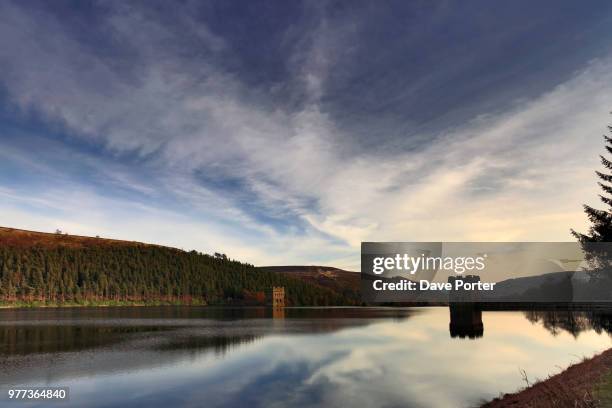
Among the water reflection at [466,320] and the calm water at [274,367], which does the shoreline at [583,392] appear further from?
the water reflection at [466,320]

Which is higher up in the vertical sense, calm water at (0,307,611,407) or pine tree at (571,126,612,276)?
pine tree at (571,126,612,276)

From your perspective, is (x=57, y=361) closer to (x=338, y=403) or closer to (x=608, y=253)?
(x=338, y=403)

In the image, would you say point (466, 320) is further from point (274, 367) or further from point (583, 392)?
point (583, 392)

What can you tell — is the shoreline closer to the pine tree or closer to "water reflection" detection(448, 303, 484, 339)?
the pine tree

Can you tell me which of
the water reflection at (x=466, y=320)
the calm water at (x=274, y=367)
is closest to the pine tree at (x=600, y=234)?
the calm water at (x=274, y=367)

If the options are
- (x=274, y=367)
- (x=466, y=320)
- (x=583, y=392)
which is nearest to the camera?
(x=583, y=392)

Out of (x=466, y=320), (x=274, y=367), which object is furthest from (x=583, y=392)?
(x=466, y=320)

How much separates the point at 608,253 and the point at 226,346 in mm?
54646

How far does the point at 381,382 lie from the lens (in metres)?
45.9

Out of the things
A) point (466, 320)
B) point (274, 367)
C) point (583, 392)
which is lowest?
point (466, 320)

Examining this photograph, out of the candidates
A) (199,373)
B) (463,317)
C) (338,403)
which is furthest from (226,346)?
(463,317)

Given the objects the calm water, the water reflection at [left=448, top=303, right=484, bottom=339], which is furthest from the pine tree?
the water reflection at [left=448, top=303, right=484, bottom=339]

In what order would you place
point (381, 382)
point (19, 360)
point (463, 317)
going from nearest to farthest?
point (381, 382)
point (19, 360)
point (463, 317)

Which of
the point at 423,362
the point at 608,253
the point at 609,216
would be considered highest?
the point at 609,216
